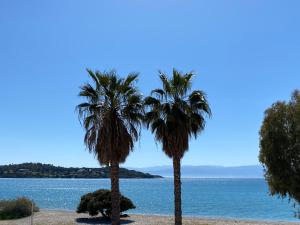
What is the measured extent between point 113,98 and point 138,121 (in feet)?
6.19

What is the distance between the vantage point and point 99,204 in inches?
1585

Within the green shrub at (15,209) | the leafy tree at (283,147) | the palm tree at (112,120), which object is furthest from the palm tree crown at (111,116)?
the green shrub at (15,209)

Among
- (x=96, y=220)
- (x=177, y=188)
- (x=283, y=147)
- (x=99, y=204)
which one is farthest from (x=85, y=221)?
(x=283, y=147)

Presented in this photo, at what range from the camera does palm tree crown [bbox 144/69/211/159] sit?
89.0 ft

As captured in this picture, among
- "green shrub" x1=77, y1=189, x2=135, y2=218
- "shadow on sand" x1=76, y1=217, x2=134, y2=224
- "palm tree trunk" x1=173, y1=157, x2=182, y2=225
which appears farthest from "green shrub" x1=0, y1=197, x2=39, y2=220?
"palm tree trunk" x1=173, y1=157, x2=182, y2=225

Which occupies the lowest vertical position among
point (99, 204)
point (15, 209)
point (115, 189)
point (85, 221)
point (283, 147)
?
point (85, 221)

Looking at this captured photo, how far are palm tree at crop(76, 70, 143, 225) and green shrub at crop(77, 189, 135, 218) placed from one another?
1349 cm

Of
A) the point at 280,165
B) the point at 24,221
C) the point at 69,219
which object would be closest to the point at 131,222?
the point at 69,219

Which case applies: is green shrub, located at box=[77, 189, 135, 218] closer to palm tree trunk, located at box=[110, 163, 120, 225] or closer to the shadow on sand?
the shadow on sand

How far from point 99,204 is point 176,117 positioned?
626 inches

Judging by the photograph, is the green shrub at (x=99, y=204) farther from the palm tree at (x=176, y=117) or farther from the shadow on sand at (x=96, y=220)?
the palm tree at (x=176, y=117)

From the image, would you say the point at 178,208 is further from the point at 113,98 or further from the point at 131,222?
the point at 131,222

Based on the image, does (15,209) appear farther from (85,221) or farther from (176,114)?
(176,114)

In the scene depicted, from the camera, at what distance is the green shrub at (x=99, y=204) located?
40.2m
